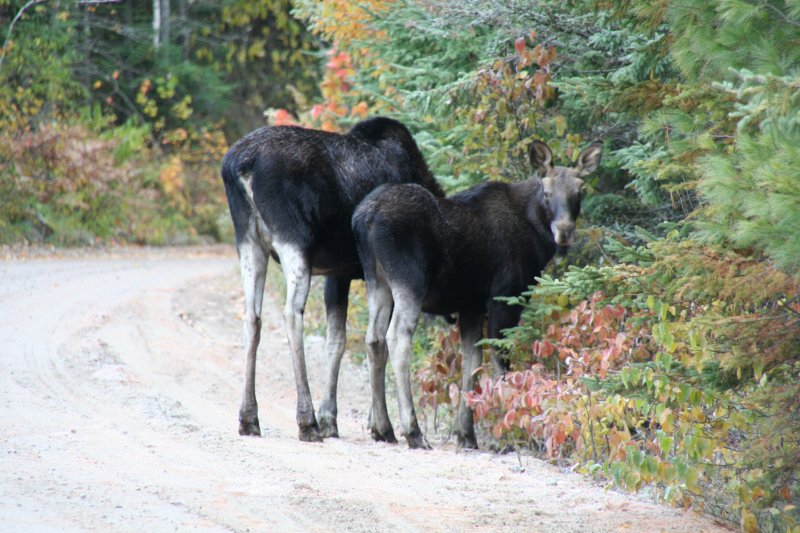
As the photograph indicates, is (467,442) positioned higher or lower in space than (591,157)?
lower

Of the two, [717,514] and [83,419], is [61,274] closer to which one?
[83,419]

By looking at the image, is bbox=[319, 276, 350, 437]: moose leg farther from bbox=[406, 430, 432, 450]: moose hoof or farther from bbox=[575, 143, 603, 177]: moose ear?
bbox=[575, 143, 603, 177]: moose ear

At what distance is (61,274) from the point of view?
17344 millimetres

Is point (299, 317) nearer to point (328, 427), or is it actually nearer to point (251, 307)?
point (251, 307)

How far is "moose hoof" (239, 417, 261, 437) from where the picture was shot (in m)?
8.50

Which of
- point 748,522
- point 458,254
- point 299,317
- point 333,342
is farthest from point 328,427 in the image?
point 748,522

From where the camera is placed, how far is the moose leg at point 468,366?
30.0 ft

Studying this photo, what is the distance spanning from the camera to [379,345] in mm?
8945

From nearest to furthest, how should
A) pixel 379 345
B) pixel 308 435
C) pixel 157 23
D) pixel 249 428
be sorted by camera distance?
1. pixel 249 428
2. pixel 308 435
3. pixel 379 345
4. pixel 157 23

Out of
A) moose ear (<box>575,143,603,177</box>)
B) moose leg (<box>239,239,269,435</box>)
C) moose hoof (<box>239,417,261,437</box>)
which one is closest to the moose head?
moose ear (<box>575,143,603,177</box>)

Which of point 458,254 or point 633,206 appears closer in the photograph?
point 458,254

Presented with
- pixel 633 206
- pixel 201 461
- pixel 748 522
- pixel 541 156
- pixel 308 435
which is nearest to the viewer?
pixel 748 522

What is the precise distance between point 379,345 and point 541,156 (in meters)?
2.23

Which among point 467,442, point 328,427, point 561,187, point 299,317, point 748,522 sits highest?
point 561,187
